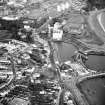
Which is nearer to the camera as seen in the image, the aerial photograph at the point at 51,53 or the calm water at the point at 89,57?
the aerial photograph at the point at 51,53

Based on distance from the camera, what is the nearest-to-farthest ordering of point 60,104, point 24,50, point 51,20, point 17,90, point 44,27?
point 60,104 → point 17,90 → point 24,50 → point 44,27 → point 51,20

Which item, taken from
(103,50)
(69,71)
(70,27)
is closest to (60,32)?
(70,27)

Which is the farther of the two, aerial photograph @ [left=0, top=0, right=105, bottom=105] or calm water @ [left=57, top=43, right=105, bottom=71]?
calm water @ [left=57, top=43, right=105, bottom=71]

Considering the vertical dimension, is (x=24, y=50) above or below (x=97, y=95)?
above

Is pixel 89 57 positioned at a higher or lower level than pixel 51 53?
lower

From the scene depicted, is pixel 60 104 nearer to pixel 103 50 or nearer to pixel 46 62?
pixel 46 62
